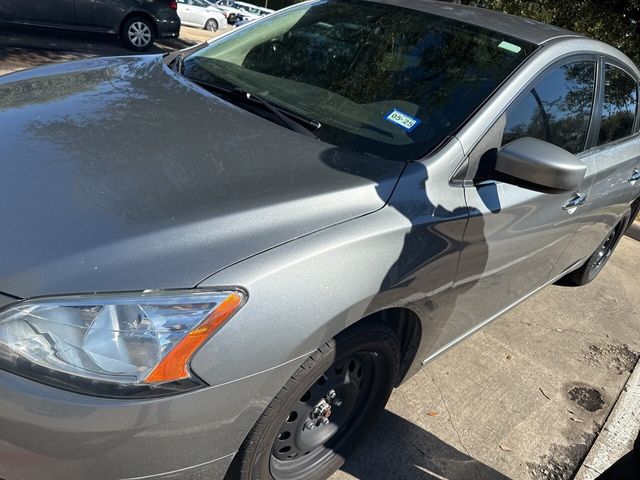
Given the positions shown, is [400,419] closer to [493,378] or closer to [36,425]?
[493,378]

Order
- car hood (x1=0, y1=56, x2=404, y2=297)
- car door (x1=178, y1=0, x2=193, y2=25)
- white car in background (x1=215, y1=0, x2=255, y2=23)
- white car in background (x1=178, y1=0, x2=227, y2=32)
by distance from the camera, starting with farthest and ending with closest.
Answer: white car in background (x1=215, y1=0, x2=255, y2=23)
white car in background (x1=178, y1=0, x2=227, y2=32)
car door (x1=178, y1=0, x2=193, y2=25)
car hood (x1=0, y1=56, x2=404, y2=297)

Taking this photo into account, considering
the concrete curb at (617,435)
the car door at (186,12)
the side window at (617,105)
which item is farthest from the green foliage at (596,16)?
the car door at (186,12)

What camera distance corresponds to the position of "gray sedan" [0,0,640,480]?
154 centimetres

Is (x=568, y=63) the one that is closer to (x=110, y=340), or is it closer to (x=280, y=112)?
(x=280, y=112)

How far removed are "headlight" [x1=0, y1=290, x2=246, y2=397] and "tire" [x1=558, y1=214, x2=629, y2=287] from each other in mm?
3512

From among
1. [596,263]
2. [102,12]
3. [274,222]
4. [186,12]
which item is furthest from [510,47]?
[186,12]

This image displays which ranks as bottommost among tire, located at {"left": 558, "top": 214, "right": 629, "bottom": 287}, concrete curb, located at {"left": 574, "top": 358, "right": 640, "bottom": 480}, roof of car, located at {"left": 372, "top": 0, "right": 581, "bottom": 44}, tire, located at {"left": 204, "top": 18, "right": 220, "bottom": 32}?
concrete curb, located at {"left": 574, "top": 358, "right": 640, "bottom": 480}

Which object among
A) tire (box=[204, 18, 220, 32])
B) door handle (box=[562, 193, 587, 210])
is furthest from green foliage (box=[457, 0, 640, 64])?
tire (box=[204, 18, 220, 32])

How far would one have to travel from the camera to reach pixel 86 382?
1.51 meters

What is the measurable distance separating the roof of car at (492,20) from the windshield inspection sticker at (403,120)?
0.78m

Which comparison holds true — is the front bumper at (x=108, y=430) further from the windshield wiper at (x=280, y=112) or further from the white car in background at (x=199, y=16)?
the white car in background at (x=199, y=16)

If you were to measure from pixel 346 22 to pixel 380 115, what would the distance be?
83cm

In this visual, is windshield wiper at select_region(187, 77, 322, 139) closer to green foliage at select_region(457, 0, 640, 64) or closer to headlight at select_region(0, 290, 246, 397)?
headlight at select_region(0, 290, 246, 397)

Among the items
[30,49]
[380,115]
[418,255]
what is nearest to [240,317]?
[418,255]
